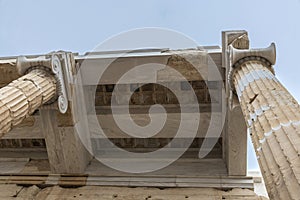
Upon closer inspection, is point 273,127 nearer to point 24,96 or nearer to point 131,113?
point 24,96

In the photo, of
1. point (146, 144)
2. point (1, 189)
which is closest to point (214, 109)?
point (146, 144)

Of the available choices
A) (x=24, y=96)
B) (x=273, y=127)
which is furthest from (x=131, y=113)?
(x=273, y=127)

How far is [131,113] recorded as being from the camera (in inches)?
276

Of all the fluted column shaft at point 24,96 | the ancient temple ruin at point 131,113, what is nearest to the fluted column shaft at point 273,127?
the ancient temple ruin at point 131,113

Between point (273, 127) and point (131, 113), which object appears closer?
point (273, 127)

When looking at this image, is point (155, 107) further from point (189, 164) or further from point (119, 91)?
point (189, 164)

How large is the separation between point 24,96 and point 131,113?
2.70 metres

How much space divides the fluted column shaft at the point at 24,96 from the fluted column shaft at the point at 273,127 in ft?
9.61

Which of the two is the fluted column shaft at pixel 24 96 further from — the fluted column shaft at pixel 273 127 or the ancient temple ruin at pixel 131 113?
the fluted column shaft at pixel 273 127

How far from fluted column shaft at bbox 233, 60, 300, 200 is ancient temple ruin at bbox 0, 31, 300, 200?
128 mm

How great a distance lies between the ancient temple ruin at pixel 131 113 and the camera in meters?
5.14

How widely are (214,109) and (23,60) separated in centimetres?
377

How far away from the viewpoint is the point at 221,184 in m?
6.58

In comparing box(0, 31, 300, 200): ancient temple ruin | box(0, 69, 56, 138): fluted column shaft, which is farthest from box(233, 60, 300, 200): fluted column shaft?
box(0, 69, 56, 138): fluted column shaft
